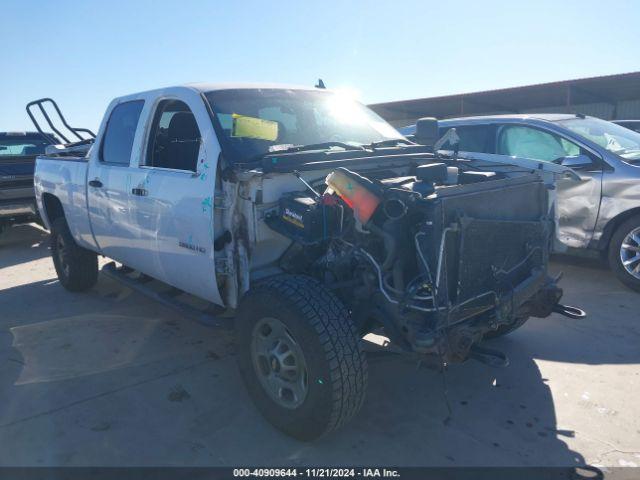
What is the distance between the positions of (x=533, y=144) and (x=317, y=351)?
182 inches

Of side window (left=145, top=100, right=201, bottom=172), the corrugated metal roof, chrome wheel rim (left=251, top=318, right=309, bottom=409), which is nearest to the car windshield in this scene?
side window (left=145, top=100, right=201, bottom=172)

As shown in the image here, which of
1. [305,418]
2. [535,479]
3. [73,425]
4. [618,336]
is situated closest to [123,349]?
[73,425]

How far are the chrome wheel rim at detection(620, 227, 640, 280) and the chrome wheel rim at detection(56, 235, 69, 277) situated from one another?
5954 mm

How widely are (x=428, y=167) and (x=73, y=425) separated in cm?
267

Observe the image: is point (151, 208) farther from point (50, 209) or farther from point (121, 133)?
point (50, 209)

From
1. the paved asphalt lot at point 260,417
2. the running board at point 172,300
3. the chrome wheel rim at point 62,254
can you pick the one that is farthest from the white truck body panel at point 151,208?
the paved asphalt lot at point 260,417

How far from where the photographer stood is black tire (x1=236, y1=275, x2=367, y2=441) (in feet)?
8.75

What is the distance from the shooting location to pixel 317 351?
2.66m

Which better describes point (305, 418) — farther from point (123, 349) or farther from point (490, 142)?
point (490, 142)

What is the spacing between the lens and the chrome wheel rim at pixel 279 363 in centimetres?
289

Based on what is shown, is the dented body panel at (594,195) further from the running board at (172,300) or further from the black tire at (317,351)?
the running board at (172,300)

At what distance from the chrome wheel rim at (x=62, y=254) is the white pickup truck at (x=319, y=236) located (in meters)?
1.81

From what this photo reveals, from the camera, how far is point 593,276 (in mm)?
6027

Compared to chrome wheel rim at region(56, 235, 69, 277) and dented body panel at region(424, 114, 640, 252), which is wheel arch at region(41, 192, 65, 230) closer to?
chrome wheel rim at region(56, 235, 69, 277)
